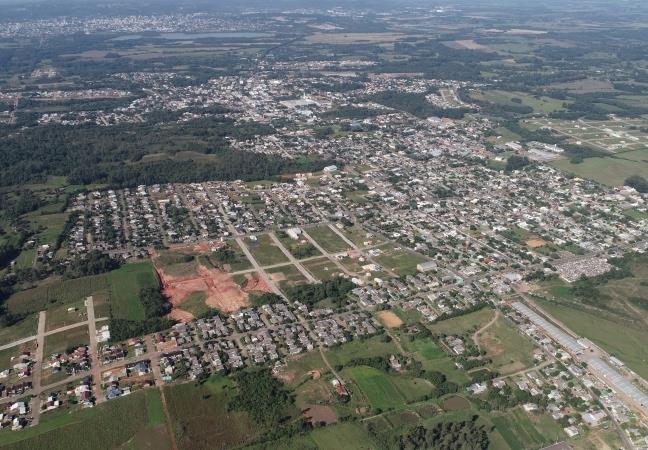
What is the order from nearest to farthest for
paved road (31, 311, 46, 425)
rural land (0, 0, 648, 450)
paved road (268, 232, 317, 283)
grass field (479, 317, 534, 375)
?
paved road (31, 311, 46, 425), rural land (0, 0, 648, 450), grass field (479, 317, 534, 375), paved road (268, 232, 317, 283)

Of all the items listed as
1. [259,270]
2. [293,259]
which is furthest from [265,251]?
[259,270]

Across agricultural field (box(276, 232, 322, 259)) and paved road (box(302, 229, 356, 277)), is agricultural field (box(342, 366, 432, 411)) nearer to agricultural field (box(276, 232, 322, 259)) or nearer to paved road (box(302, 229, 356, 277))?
paved road (box(302, 229, 356, 277))

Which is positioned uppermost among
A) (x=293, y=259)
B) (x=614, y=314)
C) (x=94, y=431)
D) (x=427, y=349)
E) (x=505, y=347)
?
(x=94, y=431)

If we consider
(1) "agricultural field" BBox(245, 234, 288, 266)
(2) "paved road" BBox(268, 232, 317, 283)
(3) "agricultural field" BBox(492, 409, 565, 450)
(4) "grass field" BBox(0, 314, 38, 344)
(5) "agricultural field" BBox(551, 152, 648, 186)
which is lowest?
(5) "agricultural field" BBox(551, 152, 648, 186)

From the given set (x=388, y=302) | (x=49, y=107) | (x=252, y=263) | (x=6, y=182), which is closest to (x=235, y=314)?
(x=252, y=263)

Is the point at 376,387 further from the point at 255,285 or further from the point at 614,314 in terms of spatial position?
the point at 614,314

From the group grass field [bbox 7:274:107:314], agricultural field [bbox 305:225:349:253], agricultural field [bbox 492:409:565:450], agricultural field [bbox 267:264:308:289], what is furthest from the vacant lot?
grass field [bbox 7:274:107:314]

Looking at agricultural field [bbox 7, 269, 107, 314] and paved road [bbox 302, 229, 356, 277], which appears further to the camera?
paved road [bbox 302, 229, 356, 277]

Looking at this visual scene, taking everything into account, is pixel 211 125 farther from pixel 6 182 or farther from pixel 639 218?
pixel 639 218
